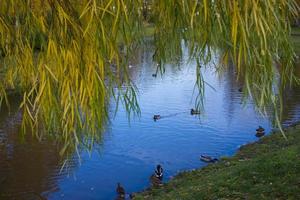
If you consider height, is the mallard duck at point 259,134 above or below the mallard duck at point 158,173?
below

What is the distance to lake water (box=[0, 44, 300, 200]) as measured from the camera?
423 inches

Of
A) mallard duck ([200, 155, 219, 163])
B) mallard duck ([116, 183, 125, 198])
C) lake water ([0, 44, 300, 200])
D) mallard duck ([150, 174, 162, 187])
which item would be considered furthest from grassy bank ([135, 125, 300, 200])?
lake water ([0, 44, 300, 200])

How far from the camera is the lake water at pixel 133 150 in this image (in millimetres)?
10742

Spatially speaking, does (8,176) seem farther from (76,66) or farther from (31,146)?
(76,66)

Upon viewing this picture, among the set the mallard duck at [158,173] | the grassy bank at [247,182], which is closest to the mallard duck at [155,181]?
the mallard duck at [158,173]

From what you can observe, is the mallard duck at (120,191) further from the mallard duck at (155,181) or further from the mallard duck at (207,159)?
the mallard duck at (207,159)

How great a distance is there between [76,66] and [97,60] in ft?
0.27

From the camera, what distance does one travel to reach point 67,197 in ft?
33.1

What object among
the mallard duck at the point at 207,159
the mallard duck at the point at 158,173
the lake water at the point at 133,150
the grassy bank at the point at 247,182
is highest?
the grassy bank at the point at 247,182

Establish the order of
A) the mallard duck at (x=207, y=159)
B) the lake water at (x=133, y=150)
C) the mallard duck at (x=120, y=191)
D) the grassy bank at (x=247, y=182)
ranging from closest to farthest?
the grassy bank at (x=247, y=182) < the mallard duck at (x=120, y=191) < the lake water at (x=133, y=150) < the mallard duck at (x=207, y=159)

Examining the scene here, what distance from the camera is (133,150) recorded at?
510 inches

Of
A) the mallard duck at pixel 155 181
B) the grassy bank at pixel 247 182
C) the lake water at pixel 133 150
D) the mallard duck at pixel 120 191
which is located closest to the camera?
the grassy bank at pixel 247 182

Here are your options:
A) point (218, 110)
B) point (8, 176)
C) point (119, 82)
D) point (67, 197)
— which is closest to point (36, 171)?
point (8, 176)

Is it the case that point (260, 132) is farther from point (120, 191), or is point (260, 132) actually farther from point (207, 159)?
point (120, 191)
